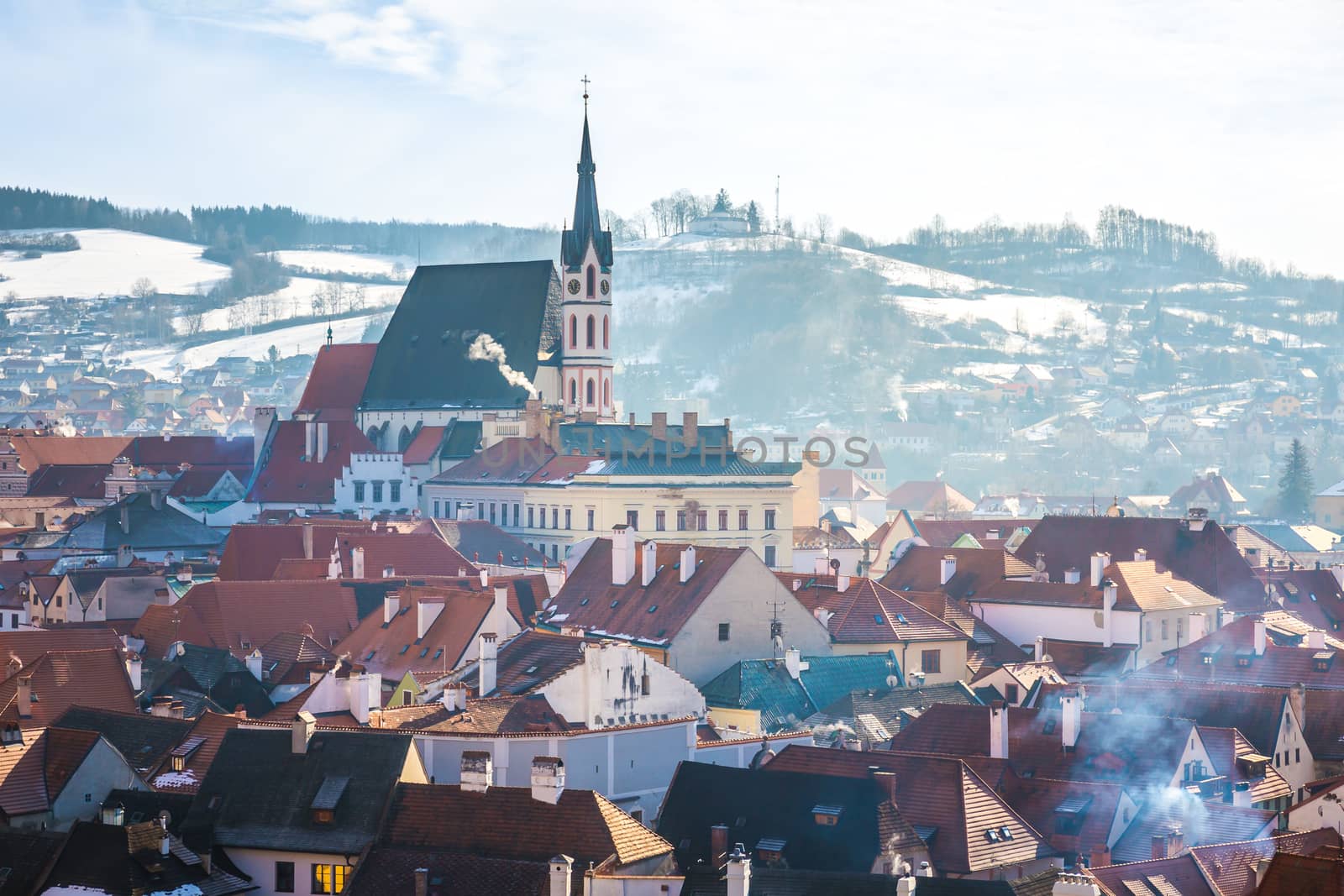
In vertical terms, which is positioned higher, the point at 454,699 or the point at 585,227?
the point at 585,227

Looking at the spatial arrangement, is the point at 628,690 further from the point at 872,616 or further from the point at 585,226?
the point at 585,226

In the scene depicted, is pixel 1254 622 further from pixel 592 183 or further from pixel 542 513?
pixel 592 183

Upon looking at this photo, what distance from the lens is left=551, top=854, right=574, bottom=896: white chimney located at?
32875mm

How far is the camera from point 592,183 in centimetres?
12162

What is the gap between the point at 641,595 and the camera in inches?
2419

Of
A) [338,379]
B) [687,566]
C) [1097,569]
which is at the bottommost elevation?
[1097,569]

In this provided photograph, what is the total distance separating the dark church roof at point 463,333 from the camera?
Result: 121 meters

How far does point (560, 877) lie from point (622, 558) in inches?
1199

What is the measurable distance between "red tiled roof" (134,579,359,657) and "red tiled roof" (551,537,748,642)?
710 centimetres

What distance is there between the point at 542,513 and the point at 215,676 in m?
41.1

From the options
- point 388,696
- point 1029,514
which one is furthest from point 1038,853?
point 1029,514

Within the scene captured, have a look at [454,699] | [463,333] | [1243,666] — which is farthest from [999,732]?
[463,333]

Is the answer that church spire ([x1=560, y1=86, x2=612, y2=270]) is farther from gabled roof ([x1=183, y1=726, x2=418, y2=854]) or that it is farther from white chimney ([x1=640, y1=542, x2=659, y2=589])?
gabled roof ([x1=183, y1=726, x2=418, y2=854])

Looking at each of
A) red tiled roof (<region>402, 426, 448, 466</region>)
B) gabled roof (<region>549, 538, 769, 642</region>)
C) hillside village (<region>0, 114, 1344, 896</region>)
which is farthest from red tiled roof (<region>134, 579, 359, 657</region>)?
red tiled roof (<region>402, 426, 448, 466</region>)
